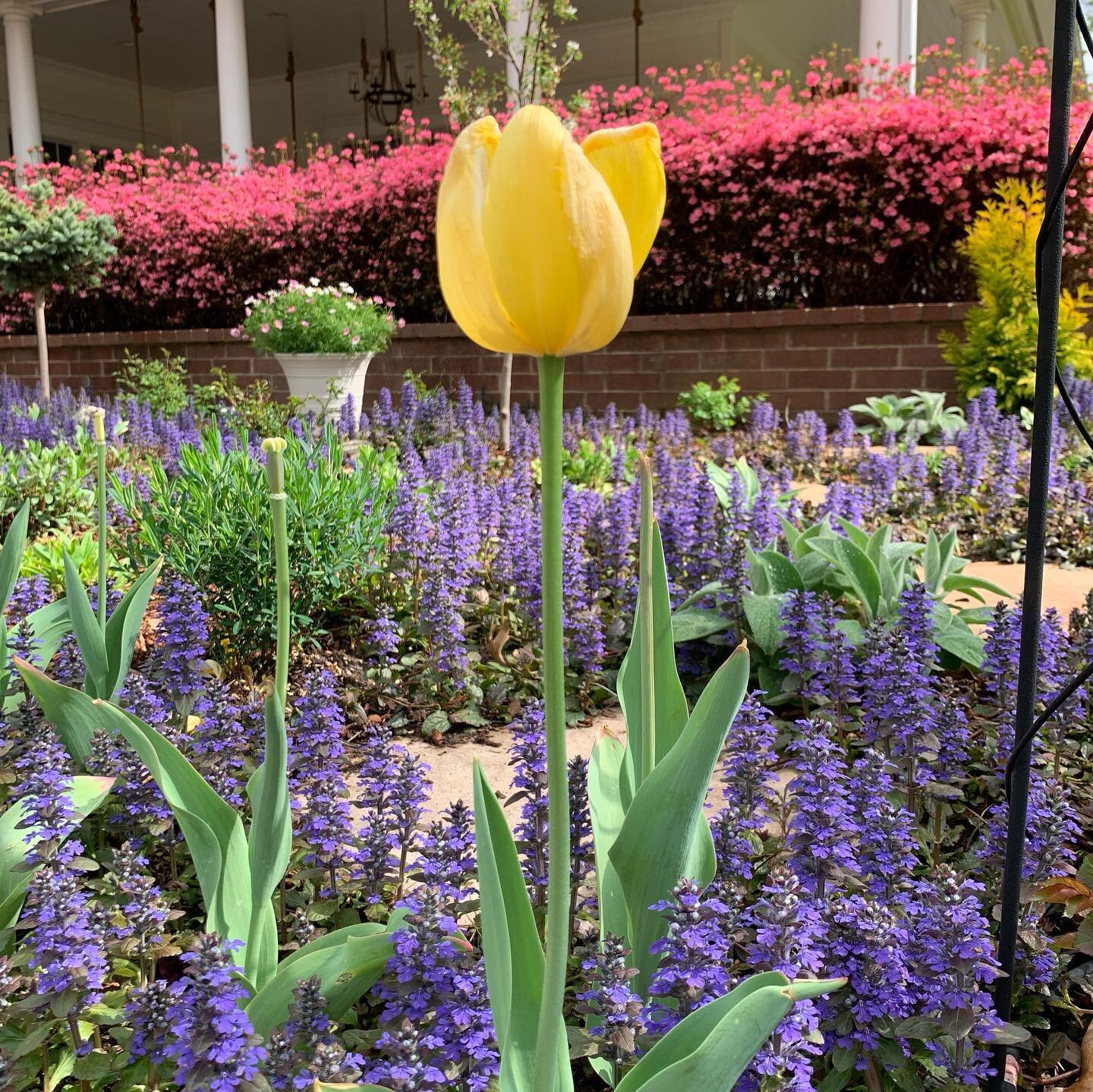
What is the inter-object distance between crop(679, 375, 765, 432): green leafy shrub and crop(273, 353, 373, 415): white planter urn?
2.26 m

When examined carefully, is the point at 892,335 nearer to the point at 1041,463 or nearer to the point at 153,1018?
the point at 1041,463

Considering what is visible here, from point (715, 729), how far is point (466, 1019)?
1.36ft

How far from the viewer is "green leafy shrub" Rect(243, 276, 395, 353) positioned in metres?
6.61

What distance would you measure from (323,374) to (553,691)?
6.39 meters

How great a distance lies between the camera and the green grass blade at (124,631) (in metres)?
2.12

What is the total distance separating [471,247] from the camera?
0.73 meters

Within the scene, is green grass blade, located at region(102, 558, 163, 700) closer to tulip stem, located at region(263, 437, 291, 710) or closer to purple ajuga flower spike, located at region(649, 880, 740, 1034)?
tulip stem, located at region(263, 437, 291, 710)

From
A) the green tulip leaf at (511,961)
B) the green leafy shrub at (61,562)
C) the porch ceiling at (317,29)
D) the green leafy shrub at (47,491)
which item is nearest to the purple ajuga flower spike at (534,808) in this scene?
the green tulip leaf at (511,961)

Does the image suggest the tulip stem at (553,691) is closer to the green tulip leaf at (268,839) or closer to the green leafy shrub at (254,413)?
the green tulip leaf at (268,839)

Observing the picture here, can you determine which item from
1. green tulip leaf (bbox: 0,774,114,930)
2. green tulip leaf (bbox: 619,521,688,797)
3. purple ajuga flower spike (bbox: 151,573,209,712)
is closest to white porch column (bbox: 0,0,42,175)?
purple ajuga flower spike (bbox: 151,573,209,712)

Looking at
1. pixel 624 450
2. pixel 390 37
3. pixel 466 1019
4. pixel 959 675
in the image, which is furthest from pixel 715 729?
pixel 390 37

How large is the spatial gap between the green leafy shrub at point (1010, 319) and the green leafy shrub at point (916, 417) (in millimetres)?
292

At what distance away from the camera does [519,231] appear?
677mm

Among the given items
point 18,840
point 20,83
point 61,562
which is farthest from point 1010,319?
point 20,83
